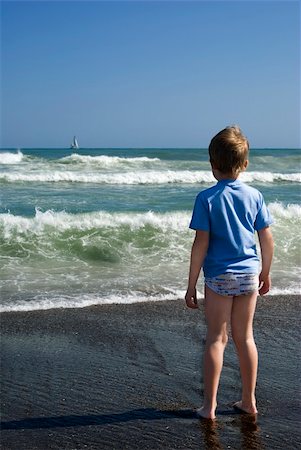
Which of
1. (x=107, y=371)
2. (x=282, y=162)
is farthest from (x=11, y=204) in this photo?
(x=282, y=162)

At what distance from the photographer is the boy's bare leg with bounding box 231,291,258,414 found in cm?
316

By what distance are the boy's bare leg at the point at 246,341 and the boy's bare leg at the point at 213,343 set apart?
5 cm

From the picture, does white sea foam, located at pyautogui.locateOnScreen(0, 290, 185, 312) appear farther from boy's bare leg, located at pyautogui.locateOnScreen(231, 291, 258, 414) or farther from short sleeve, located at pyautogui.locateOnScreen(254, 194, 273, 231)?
short sleeve, located at pyautogui.locateOnScreen(254, 194, 273, 231)

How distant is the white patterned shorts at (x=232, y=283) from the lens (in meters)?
3.08

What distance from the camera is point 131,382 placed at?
3.71 metres

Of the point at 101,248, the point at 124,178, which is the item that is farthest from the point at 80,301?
the point at 124,178

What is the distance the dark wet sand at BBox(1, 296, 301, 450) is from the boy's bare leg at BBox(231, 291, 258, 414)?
95mm

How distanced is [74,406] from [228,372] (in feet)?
3.68

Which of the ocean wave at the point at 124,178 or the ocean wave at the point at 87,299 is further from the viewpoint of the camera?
the ocean wave at the point at 124,178

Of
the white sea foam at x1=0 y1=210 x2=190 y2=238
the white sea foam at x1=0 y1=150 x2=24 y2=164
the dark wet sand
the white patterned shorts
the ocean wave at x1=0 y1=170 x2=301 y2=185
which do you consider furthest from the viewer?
the white sea foam at x1=0 y1=150 x2=24 y2=164

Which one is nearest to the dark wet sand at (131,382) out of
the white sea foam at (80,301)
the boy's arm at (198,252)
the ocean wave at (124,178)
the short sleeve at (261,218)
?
the white sea foam at (80,301)

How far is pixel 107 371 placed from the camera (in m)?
3.91

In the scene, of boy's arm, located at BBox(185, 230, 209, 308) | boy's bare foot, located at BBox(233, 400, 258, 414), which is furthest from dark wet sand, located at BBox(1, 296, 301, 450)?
boy's arm, located at BBox(185, 230, 209, 308)

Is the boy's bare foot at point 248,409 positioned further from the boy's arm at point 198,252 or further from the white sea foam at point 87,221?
the white sea foam at point 87,221
